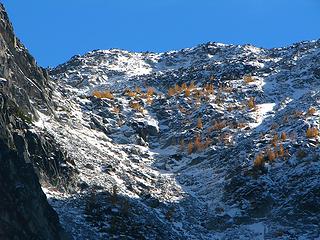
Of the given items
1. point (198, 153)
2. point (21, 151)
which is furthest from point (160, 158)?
point (21, 151)

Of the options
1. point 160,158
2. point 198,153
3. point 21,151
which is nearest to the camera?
point 21,151

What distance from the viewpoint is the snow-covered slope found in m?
65.0

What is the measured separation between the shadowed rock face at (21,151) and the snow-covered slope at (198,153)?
13.5 ft

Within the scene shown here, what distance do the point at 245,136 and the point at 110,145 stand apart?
1924cm

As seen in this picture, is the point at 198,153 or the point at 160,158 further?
the point at 198,153

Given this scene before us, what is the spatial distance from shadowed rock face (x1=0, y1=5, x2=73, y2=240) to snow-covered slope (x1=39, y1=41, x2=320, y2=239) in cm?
411

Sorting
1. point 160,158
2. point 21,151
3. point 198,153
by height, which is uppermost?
point 198,153

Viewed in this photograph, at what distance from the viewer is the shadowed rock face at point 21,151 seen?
152 ft

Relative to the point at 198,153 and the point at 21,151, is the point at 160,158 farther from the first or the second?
the point at 21,151

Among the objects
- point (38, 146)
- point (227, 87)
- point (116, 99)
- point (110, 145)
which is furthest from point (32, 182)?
point (227, 87)

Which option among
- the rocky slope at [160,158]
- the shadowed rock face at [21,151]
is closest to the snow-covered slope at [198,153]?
the rocky slope at [160,158]

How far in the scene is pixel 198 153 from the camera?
3666 inches

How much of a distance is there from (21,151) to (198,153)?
39.2 m

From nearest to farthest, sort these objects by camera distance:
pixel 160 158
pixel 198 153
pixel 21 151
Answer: pixel 21 151 → pixel 160 158 → pixel 198 153
